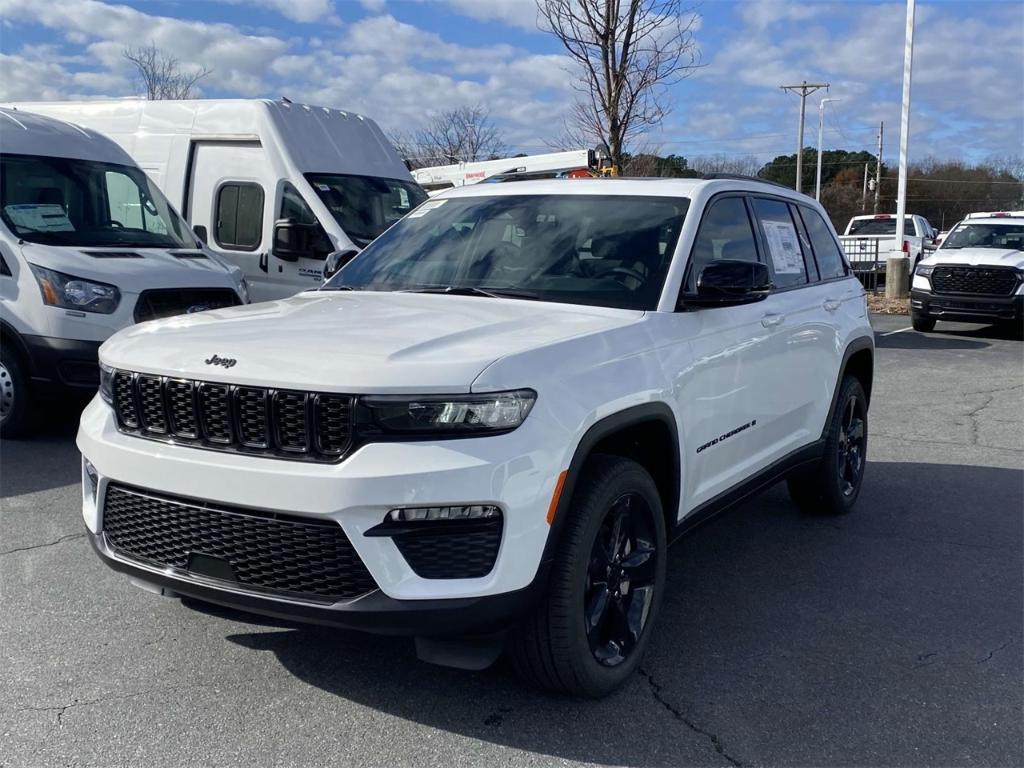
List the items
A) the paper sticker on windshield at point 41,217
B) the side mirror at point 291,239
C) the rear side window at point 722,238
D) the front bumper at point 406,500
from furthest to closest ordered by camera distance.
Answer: the side mirror at point 291,239 → the paper sticker on windshield at point 41,217 → the rear side window at point 722,238 → the front bumper at point 406,500

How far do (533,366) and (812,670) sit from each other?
170 centimetres

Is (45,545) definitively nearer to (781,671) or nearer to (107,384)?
(107,384)

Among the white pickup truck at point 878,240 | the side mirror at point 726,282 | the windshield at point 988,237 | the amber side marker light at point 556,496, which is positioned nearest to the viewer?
the amber side marker light at point 556,496

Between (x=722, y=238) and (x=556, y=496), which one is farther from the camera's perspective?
(x=722, y=238)

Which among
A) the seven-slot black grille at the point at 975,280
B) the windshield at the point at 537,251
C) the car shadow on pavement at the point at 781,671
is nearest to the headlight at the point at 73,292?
the windshield at the point at 537,251

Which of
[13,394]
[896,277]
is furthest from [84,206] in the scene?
[896,277]

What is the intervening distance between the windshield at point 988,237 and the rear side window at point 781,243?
13.1 metres

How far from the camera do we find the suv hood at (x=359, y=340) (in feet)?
9.97

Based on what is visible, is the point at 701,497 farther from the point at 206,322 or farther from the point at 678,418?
the point at 206,322

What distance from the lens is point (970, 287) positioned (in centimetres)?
1583

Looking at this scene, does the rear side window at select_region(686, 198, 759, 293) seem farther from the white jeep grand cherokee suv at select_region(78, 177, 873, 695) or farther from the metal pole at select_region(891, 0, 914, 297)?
the metal pole at select_region(891, 0, 914, 297)

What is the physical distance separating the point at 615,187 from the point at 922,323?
13.2 meters

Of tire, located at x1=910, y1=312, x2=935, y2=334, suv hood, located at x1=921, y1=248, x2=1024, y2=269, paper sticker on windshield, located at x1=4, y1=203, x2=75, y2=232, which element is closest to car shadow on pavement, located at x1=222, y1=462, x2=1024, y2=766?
paper sticker on windshield, located at x1=4, y1=203, x2=75, y2=232

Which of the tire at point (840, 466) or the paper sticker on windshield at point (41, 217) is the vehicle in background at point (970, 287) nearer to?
the tire at point (840, 466)
